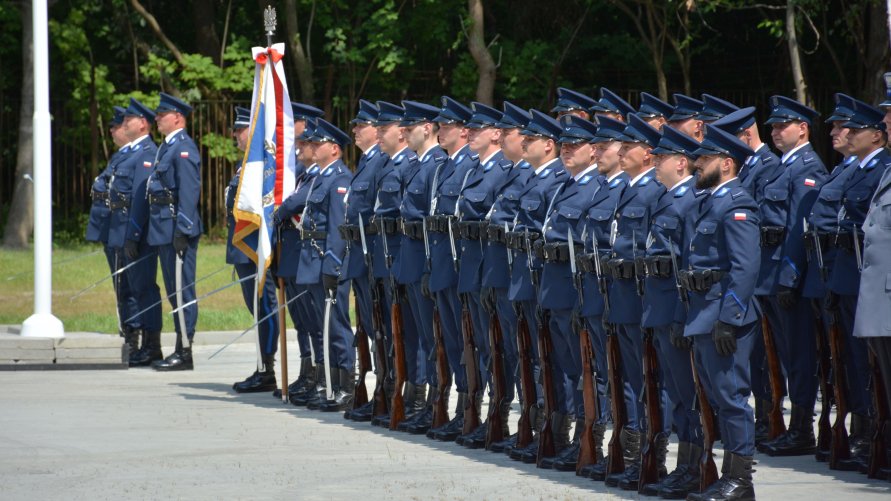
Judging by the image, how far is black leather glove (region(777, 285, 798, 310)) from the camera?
1009 cm

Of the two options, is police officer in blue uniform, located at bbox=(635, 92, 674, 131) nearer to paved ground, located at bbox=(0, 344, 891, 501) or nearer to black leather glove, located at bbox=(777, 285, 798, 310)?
black leather glove, located at bbox=(777, 285, 798, 310)

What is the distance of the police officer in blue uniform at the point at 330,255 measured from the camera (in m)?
12.2

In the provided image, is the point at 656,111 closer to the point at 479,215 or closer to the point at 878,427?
the point at 479,215

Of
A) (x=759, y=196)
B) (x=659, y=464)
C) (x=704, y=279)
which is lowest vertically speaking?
(x=659, y=464)

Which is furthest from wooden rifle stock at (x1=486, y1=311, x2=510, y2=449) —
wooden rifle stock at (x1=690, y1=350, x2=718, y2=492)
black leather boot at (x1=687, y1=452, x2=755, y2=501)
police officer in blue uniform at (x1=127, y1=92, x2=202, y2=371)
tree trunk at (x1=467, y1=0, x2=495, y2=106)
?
tree trunk at (x1=467, y1=0, x2=495, y2=106)

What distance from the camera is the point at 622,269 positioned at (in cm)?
878

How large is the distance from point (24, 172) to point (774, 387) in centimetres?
1709

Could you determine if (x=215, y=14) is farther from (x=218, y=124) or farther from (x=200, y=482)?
(x=200, y=482)

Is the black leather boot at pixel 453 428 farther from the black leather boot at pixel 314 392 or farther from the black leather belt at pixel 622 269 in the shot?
the black leather belt at pixel 622 269

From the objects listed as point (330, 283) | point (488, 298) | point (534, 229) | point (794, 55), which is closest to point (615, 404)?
point (534, 229)

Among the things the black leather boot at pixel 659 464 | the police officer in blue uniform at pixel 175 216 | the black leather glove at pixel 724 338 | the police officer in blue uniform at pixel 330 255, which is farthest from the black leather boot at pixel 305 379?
the black leather glove at pixel 724 338

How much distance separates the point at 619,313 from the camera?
8.80 meters

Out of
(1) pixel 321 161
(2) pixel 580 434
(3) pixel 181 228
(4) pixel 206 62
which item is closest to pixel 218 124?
(4) pixel 206 62

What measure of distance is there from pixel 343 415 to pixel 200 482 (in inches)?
121
